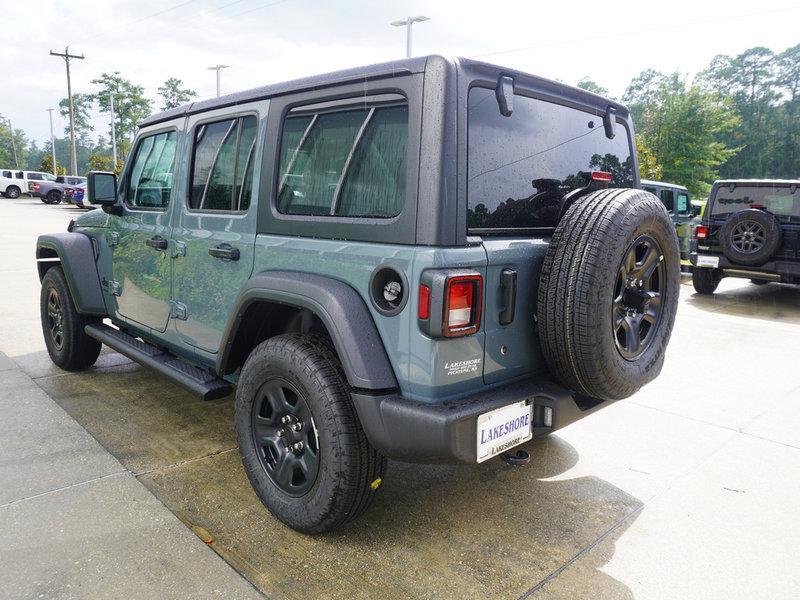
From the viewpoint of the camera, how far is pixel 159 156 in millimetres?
3684

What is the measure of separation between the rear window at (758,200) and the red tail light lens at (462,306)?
753 cm

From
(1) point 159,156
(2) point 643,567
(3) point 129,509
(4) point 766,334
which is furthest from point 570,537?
(4) point 766,334

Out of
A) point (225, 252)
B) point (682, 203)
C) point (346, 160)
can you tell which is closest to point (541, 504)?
point (346, 160)

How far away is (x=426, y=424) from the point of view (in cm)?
203

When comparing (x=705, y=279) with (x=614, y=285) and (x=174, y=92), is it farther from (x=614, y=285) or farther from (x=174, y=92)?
(x=174, y=92)

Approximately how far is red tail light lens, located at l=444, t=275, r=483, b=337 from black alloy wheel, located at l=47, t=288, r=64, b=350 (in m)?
3.63

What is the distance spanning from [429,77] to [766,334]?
234 inches

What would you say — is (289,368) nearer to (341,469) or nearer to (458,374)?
(341,469)

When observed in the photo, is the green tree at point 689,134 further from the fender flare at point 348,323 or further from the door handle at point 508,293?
the fender flare at point 348,323

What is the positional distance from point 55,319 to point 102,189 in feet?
4.37

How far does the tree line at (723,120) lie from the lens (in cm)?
3322

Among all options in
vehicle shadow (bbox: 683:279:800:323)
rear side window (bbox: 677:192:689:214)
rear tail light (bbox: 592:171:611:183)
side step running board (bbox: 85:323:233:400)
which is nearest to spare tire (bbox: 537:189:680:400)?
rear tail light (bbox: 592:171:611:183)

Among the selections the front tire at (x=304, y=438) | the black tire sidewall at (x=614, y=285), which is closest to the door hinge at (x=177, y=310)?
the front tire at (x=304, y=438)

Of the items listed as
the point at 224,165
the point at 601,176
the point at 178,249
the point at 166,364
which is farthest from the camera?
the point at 166,364
